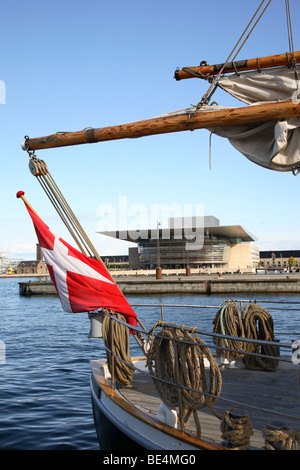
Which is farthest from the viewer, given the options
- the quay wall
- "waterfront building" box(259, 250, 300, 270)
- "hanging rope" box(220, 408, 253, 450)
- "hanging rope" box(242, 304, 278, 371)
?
"waterfront building" box(259, 250, 300, 270)

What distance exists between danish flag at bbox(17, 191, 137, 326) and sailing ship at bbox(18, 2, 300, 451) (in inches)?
0.6

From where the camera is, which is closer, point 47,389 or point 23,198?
point 23,198

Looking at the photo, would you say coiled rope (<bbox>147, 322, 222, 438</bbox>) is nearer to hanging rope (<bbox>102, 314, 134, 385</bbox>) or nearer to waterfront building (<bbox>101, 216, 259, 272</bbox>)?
hanging rope (<bbox>102, 314, 134, 385</bbox>)

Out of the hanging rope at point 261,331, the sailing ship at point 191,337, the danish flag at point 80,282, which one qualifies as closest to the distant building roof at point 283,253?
the hanging rope at point 261,331

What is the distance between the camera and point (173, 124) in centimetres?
723

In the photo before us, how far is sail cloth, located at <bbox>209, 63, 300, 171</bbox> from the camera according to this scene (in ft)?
21.7

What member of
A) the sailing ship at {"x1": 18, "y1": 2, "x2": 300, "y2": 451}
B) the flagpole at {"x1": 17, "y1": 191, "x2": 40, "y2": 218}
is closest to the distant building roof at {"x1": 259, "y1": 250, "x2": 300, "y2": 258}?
the sailing ship at {"x1": 18, "y1": 2, "x2": 300, "y2": 451}

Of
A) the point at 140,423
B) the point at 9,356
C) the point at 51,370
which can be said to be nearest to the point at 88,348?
the point at 9,356

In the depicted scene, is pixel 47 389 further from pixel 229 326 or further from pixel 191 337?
pixel 191 337

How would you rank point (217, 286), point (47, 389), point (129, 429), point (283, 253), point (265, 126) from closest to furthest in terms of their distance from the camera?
point (129, 429) → point (265, 126) → point (47, 389) → point (217, 286) → point (283, 253)

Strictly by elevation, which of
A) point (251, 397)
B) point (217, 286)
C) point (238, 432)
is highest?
point (238, 432)

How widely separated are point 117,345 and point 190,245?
90.5 m

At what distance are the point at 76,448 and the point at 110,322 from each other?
268cm

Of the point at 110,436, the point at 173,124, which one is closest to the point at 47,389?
the point at 110,436
